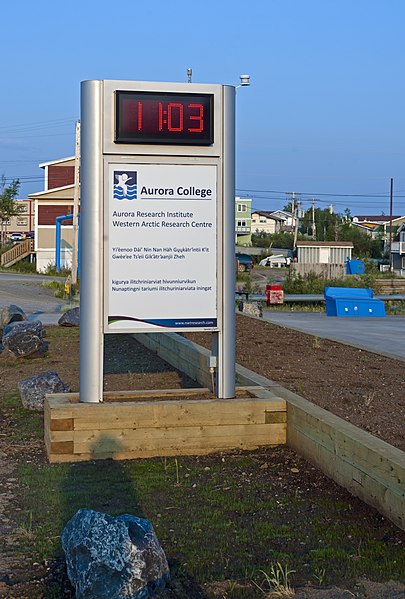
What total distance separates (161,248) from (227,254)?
62 centimetres

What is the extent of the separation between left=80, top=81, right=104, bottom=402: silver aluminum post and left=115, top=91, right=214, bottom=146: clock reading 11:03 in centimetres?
22

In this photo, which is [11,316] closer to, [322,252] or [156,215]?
[156,215]

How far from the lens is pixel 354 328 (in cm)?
2253

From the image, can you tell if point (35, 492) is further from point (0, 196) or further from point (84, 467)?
point (0, 196)

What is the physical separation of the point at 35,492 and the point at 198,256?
2738 mm

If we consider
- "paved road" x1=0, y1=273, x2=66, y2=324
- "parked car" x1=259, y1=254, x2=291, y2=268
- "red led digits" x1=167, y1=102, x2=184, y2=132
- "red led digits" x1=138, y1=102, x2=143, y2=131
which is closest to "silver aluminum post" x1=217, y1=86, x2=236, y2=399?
"red led digits" x1=167, y1=102, x2=184, y2=132

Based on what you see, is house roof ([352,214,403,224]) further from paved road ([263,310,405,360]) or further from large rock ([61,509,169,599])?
large rock ([61,509,169,599])

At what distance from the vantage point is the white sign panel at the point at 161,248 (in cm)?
813

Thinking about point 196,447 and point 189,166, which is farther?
point 189,166

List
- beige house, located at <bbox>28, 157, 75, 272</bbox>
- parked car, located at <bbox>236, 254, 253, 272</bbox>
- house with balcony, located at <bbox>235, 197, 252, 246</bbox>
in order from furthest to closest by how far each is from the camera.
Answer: house with balcony, located at <bbox>235, 197, 252, 246</bbox> → parked car, located at <bbox>236, 254, 253, 272</bbox> → beige house, located at <bbox>28, 157, 75, 272</bbox>

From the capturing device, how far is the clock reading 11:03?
8039 mm

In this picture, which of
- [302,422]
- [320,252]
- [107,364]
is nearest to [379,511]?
[302,422]

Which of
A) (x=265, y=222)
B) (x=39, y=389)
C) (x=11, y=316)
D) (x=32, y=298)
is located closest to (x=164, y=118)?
(x=39, y=389)

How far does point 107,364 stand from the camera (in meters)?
13.0
